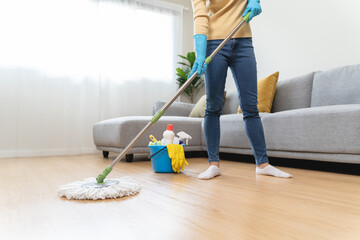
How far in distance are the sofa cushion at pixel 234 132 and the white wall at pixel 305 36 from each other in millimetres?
982

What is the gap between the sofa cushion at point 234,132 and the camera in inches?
88.7

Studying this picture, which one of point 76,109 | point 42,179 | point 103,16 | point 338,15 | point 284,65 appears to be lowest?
point 42,179

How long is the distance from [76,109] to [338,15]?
9.71 feet

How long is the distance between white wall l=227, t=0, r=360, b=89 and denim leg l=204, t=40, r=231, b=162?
1574 mm

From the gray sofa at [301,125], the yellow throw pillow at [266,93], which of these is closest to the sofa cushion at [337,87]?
the gray sofa at [301,125]

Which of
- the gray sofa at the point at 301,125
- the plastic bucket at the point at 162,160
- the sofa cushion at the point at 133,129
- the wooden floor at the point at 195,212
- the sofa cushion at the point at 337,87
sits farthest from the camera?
the sofa cushion at the point at 133,129

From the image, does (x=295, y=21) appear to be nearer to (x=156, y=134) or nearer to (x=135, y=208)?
(x=156, y=134)

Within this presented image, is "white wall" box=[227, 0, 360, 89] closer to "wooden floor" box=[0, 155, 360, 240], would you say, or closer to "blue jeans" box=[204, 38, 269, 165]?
"blue jeans" box=[204, 38, 269, 165]

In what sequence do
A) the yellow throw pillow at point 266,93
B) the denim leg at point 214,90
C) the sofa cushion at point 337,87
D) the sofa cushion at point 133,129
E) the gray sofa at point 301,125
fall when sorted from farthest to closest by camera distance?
the yellow throw pillow at point 266,93, the sofa cushion at point 133,129, the sofa cushion at point 337,87, the gray sofa at point 301,125, the denim leg at point 214,90

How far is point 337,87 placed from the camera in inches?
84.6

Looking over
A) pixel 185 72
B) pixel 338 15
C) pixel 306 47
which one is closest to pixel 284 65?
pixel 306 47

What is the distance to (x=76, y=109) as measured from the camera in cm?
347

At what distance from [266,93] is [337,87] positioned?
581 millimetres

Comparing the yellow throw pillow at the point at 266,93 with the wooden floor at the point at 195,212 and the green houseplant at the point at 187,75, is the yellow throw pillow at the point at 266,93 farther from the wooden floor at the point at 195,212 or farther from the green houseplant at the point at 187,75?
the green houseplant at the point at 187,75
